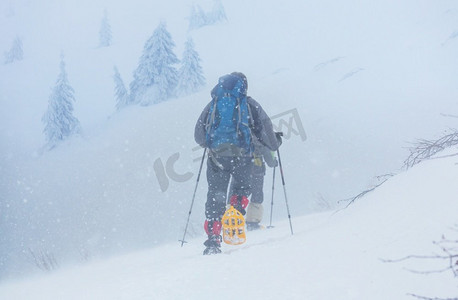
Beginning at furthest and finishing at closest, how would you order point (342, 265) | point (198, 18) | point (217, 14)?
point (217, 14) < point (198, 18) < point (342, 265)

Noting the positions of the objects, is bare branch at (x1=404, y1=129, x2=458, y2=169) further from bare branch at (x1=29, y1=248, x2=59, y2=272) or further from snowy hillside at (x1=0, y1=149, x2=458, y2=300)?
bare branch at (x1=29, y1=248, x2=59, y2=272)

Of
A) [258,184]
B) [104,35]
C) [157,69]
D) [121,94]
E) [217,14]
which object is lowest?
[258,184]

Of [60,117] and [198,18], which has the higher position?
[198,18]

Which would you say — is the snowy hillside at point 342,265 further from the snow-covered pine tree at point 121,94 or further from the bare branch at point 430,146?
the snow-covered pine tree at point 121,94

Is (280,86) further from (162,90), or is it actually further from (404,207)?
(404,207)

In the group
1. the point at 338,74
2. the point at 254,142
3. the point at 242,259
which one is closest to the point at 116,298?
the point at 242,259

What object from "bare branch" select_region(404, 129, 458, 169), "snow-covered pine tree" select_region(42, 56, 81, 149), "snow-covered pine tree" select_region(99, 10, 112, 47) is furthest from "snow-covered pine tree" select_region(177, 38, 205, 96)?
"bare branch" select_region(404, 129, 458, 169)

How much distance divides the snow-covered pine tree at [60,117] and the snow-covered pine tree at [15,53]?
77.3ft

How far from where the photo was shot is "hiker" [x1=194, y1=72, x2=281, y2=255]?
468cm

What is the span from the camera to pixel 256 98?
2981 centimetres

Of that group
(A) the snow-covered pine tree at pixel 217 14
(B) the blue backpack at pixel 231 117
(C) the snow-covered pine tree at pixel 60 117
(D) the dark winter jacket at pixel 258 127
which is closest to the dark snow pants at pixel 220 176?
(B) the blue backpack at pixel 231 117

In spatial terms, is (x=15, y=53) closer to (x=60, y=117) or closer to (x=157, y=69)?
(x=60, y=117)

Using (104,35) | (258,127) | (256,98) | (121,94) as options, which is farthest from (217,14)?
(258,127)

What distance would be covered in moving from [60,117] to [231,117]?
→ 31684 mm
